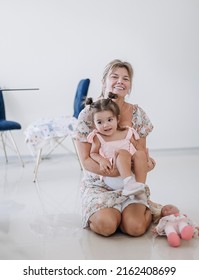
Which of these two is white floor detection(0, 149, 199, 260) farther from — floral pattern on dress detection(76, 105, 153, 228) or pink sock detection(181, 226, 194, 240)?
floral pattern on dress detection(76, 105, 153, 228)

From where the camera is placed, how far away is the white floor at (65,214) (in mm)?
1522

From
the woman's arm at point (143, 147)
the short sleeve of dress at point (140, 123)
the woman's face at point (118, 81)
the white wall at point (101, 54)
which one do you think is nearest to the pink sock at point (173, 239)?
the woman's arm at point (143, 147)

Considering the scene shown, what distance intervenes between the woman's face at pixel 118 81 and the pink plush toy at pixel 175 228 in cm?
69

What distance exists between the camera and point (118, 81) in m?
1.90

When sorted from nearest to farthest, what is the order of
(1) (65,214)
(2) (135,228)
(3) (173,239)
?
1. (3) (173,239)
2. (2) (135,228)
3. (1) (65,214)

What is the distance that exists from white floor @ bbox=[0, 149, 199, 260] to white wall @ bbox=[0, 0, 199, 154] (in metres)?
0.82

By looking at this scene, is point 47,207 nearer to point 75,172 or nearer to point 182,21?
point 75,172

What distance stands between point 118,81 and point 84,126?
0.30 meters

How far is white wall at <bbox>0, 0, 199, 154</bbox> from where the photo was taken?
4184 millimetres

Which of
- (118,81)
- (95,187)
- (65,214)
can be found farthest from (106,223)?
(118,81)

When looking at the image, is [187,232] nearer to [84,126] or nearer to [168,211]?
[168,211]

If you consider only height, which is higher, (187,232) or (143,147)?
(143,147)

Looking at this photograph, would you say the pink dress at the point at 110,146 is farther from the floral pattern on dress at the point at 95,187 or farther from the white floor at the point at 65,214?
the white floor at the point at 65,214

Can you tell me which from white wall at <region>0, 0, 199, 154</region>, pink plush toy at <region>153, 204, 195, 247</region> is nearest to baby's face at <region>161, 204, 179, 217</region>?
pink plush toy at <region>153, 204, 195, 247</region>
